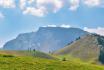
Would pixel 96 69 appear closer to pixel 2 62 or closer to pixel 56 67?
pixel 56 67

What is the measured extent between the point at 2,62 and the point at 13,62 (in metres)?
2.99

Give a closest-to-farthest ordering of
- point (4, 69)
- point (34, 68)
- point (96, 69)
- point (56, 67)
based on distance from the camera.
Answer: point (4, 69) < point (34, 68) < point (56, 67) < point (96, 69)

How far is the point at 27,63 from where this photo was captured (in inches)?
2584

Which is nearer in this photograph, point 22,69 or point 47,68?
point 22,69

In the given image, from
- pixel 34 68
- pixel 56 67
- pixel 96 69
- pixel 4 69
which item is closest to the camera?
pixel 4 69

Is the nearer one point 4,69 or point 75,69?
point 4,69

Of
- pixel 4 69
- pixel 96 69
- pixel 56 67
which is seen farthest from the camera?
pixel 96 69

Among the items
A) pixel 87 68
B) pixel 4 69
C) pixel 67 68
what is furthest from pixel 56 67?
pixel 4 69

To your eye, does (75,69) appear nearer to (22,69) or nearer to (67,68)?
(67,68)

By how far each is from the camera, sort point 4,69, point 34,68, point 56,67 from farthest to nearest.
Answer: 1. point 56,67
2. point 34,68
3. point 4,69

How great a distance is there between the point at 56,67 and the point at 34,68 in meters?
6.06

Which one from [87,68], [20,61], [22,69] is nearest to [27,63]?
[20,61]

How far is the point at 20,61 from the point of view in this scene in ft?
221

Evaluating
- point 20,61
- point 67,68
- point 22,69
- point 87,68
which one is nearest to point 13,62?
point 20,61
